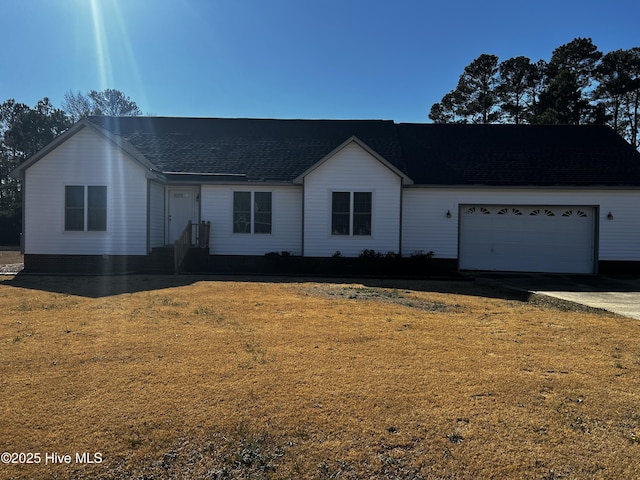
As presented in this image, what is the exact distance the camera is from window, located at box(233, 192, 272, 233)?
15.9m

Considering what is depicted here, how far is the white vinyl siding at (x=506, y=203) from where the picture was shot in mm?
15586

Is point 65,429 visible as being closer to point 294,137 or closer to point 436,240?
point 436,240

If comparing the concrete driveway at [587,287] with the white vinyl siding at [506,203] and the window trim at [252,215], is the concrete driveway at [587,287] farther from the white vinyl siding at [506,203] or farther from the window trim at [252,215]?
the window trim at [252,215]

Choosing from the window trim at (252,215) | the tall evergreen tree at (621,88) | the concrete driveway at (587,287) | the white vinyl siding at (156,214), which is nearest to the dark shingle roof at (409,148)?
the window trim at (252,215)

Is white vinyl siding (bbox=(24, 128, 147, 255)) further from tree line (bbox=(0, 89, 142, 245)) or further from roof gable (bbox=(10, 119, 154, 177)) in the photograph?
tree line (bbox=(0, 89, 142, 245))

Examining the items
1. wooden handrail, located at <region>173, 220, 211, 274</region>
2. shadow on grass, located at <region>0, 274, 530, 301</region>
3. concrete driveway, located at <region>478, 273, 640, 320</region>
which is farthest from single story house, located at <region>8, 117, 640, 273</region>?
shadow on grass, located at <region>0, 274, 530, 301</region>

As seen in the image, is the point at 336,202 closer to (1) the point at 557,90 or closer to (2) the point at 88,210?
(2) the point at 88,210

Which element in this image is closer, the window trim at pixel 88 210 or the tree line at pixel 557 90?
the window trim at pixel 88 210

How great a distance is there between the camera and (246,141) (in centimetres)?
1833

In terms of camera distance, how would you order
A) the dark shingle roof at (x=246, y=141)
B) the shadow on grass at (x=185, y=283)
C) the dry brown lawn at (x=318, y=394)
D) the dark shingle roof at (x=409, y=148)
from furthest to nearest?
the dark shingle roof at (x=246, y=141)
the dark shingle roof at (x=409, y=148)
the shadow on grass at (x=185, y=283)
the dry brown lawn at (x=318, y=394)

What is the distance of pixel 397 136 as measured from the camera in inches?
741

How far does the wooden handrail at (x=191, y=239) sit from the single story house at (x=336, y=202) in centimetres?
28

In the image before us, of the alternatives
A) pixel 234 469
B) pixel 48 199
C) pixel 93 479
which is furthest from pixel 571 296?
pixel 48 199

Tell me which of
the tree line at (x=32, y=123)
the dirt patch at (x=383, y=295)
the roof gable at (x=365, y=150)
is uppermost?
the tree line at (x=32, y=123)
